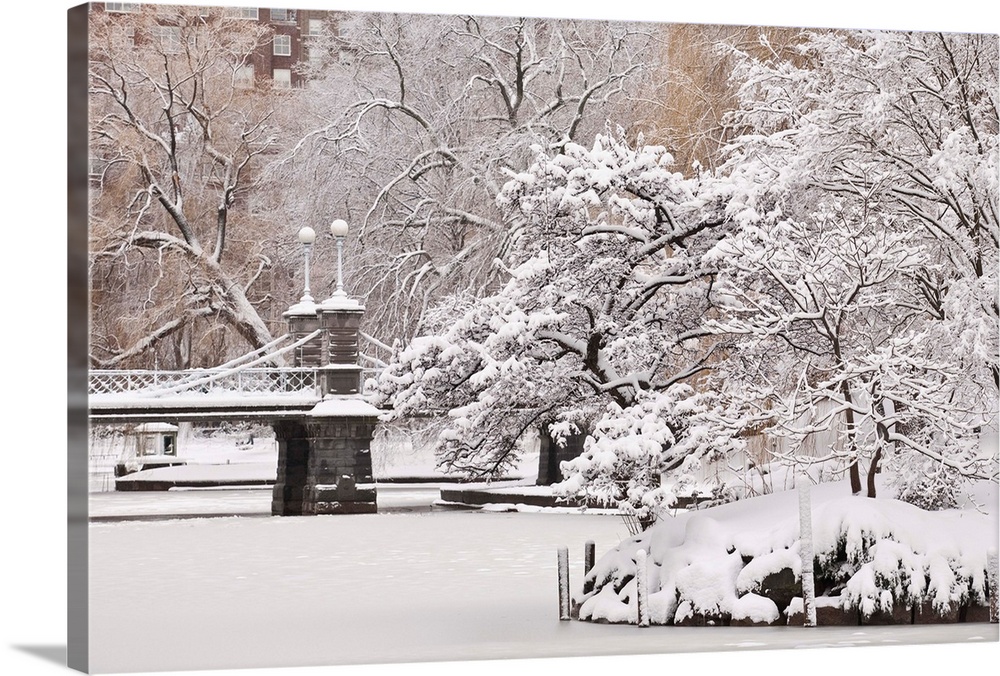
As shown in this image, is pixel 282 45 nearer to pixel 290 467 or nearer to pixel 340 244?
pixel 340 244

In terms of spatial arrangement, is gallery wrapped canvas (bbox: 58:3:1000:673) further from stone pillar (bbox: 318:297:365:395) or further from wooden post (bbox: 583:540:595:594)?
stone pillar (bbox: 318:297:365:395)

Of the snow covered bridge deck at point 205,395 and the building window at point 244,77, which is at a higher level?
the building window at point 244,77

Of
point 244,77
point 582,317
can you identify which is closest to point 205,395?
point 244,77

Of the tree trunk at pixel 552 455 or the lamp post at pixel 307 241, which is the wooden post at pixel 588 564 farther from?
A: the lamp post at pixel 307 241

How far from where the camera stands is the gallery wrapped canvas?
11734 millimetres

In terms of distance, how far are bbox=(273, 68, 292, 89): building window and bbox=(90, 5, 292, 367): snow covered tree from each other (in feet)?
0.71

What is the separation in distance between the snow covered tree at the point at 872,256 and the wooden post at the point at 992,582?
0.56 m

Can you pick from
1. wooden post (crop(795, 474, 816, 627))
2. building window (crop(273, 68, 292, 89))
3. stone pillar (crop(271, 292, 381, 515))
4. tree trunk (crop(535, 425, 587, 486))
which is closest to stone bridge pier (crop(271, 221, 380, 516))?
stone pillar (crop(271, 292, 381, 515))

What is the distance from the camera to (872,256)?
12.0 metres

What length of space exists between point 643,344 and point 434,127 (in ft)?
13.6

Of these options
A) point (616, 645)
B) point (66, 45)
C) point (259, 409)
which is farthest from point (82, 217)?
point (259, 409)

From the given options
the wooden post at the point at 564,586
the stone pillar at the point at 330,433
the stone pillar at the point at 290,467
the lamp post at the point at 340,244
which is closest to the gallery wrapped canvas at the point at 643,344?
the wooden post at the point at 564,586

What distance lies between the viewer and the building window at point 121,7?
12.4m

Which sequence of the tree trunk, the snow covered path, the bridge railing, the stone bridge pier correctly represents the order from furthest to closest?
the stone bridge pier < the bridge railing < the tree trunk < the snow covered path
